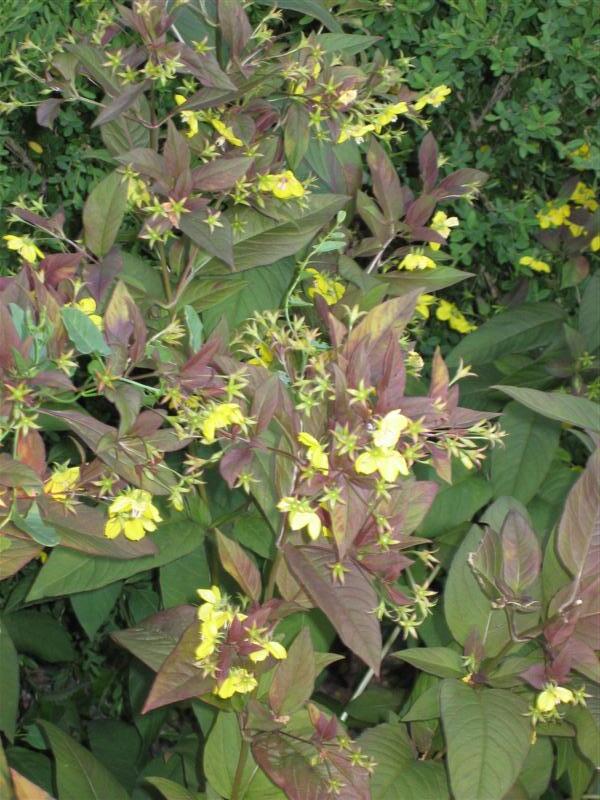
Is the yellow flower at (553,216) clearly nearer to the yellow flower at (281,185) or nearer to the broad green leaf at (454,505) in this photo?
the broad green leaf at (454,505)

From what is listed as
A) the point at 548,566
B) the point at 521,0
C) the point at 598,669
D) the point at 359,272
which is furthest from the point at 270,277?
the point at 521,0

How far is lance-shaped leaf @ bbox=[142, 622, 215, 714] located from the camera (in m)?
1.07

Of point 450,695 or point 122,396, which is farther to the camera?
point 450,695

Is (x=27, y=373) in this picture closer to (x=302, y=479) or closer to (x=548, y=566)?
(x=302, y=479)

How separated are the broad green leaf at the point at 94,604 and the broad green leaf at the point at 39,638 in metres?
0.20

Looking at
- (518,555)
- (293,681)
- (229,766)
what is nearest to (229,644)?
(293,681)

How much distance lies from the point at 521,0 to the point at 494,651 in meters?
1.26

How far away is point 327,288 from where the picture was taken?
146 cm

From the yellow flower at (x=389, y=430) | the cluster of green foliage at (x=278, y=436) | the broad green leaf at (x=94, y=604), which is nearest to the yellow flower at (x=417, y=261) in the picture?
the cluster of green foliage at (x=278, y=436)

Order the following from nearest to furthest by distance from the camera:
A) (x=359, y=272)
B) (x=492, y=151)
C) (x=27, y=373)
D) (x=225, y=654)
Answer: (x=27, y=373) → (x=225, y=654) → (x=359, y=272) → (x=492, y=151)

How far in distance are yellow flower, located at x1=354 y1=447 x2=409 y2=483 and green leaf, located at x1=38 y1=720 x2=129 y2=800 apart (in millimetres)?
711

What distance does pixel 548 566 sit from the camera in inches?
50.2

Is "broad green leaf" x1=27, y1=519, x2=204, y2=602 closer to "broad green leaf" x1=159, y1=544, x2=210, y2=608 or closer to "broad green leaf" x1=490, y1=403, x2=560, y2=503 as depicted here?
"broad green leaf" x1=159, y1=544, x2=210, y2=608

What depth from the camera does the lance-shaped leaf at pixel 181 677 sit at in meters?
1.07
